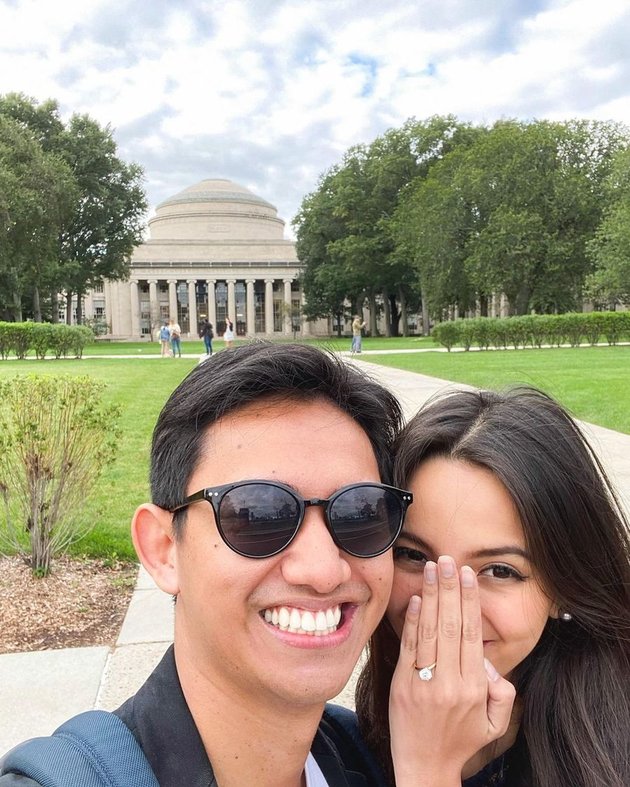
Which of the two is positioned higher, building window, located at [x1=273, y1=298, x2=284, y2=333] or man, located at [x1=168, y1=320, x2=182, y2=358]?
building window, located at [x1=273, y1=298, x2=284, y2=333]

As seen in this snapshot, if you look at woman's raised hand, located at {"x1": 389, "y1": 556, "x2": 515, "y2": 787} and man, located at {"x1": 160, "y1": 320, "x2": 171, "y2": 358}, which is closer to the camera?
woman's raised hand, located at {"x1": 389, "y1": 556, "x2": 515, "y2": 787}

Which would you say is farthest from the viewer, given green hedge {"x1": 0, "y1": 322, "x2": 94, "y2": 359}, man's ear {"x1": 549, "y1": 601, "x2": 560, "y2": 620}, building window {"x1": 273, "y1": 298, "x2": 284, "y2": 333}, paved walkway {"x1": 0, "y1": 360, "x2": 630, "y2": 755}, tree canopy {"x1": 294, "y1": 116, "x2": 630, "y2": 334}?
building window {"x1": 273, "y1": 298, "x2": 284, "y2": 333}

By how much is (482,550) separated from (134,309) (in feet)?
298

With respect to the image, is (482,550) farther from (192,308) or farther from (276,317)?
(276,317)

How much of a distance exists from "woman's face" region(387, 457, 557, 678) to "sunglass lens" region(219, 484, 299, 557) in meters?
0.49

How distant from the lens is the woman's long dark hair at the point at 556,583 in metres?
1.68

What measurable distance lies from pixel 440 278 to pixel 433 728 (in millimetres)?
44921

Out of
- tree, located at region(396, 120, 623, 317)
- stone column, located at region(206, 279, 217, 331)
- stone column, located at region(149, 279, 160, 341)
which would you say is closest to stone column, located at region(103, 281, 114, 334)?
stone column, located at region(149, 279, 160, 341)

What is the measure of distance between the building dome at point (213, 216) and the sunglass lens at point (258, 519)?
91516 mm

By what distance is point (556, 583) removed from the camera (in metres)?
1.71

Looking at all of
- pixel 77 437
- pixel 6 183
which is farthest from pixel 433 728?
pixel 6 183

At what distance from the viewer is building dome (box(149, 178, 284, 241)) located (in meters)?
91.8

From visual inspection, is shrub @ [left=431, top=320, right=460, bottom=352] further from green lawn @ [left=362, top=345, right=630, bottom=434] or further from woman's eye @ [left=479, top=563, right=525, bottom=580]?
woman's eye @ [left=479, top=563, right=525, bottom=580]

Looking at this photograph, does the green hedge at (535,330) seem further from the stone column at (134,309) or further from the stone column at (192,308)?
the stone column at (134,309)
